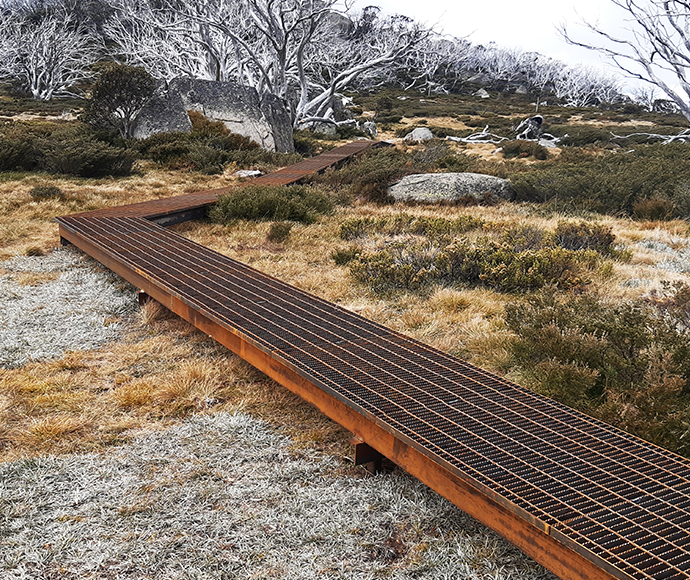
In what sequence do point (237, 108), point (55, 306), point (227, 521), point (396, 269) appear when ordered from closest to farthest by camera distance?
1. point (227, 521)
2. point (55, 306)
3. point (396, 269)
4. point (237, 108)

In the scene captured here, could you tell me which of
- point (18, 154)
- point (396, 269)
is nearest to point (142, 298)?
point (396, 269)

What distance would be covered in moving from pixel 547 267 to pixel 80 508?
4.71m

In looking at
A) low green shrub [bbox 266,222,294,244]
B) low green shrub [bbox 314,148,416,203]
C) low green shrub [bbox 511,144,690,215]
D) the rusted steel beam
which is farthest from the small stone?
the rusted steel beam

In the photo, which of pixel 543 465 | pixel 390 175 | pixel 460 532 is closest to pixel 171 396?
pixel 460 532

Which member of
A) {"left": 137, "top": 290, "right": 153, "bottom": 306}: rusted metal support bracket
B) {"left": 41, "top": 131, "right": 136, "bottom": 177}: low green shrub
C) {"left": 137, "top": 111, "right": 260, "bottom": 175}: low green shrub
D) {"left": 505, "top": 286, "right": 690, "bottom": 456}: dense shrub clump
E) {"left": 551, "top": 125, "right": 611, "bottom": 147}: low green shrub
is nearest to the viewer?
{"left": 505, "top": 286, "right": 690, "bottom": 456}: dense shrub clump

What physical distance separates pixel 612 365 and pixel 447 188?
7.44m

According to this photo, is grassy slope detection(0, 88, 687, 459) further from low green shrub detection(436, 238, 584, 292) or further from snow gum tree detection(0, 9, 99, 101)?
snow gum tree detection(0, 9, 99, 101)

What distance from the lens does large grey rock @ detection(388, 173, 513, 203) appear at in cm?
1058

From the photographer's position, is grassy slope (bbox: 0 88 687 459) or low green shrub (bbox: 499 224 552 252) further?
low green shrub (bbox: 499 224 552 252)

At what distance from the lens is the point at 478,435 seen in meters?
2.75

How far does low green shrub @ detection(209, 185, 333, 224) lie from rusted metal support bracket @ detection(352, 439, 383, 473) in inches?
239

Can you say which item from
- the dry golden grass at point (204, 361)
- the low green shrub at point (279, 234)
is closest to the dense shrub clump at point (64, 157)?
the dry golden grass at point (204, 361)

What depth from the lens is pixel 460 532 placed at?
2.42 metres

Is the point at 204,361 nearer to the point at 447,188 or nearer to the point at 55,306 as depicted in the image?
the point at 55,306
